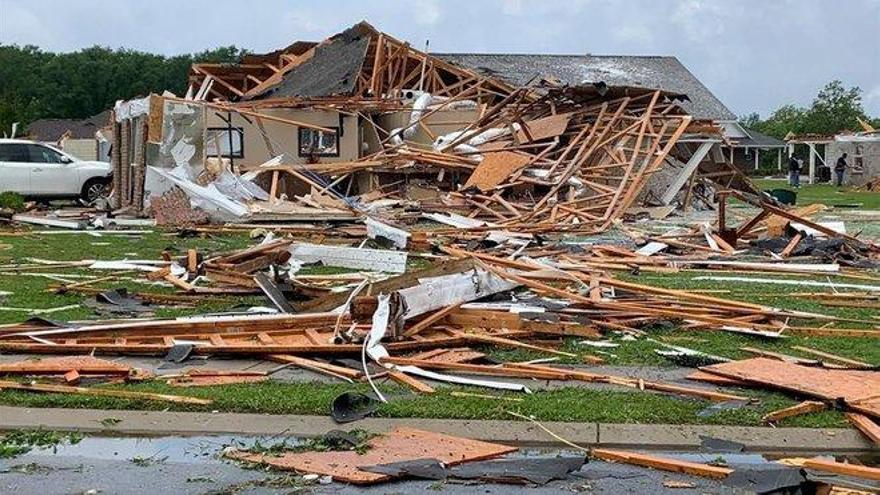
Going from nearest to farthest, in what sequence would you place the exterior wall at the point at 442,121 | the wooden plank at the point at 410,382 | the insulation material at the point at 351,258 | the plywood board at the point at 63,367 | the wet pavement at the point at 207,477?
the wet pavement at the point at 207,477, the wooden plank at the point at 410,382, the plywood board at the point at 63,367, the insulation material at the point at 351,258, the exterior wall at the point at 442,121

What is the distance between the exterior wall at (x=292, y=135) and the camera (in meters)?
28.6

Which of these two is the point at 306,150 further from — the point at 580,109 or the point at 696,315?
the point at 696,315

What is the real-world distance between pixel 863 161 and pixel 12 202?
41628 millimetres

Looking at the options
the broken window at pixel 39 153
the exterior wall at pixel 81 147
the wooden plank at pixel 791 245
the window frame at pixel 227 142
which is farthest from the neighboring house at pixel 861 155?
the exterior wall at pixel 81 147

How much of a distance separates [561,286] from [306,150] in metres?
19.3

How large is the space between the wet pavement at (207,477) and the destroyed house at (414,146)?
48.9 ft

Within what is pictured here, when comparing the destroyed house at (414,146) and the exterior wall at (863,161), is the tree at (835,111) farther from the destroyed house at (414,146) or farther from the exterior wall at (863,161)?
the destroyed house at (414,146)

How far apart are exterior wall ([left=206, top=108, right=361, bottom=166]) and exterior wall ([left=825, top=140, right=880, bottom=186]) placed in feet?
103

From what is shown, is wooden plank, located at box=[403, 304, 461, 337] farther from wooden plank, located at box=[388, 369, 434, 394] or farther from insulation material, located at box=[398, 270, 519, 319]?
wooden plank, located at box=[388, 369, 434, 394]

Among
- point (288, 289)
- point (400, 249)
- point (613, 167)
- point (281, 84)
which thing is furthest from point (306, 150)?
point (288, 289)

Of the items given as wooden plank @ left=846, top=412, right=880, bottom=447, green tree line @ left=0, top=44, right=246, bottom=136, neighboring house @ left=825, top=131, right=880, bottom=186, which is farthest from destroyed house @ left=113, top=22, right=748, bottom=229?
green tree line @ left=0, top=44, right=246, bottom=136

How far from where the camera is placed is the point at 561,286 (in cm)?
1084

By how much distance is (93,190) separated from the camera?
2798 cm

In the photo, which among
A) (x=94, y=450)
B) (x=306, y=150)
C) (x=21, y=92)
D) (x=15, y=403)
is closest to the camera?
(x=94, y=450)
